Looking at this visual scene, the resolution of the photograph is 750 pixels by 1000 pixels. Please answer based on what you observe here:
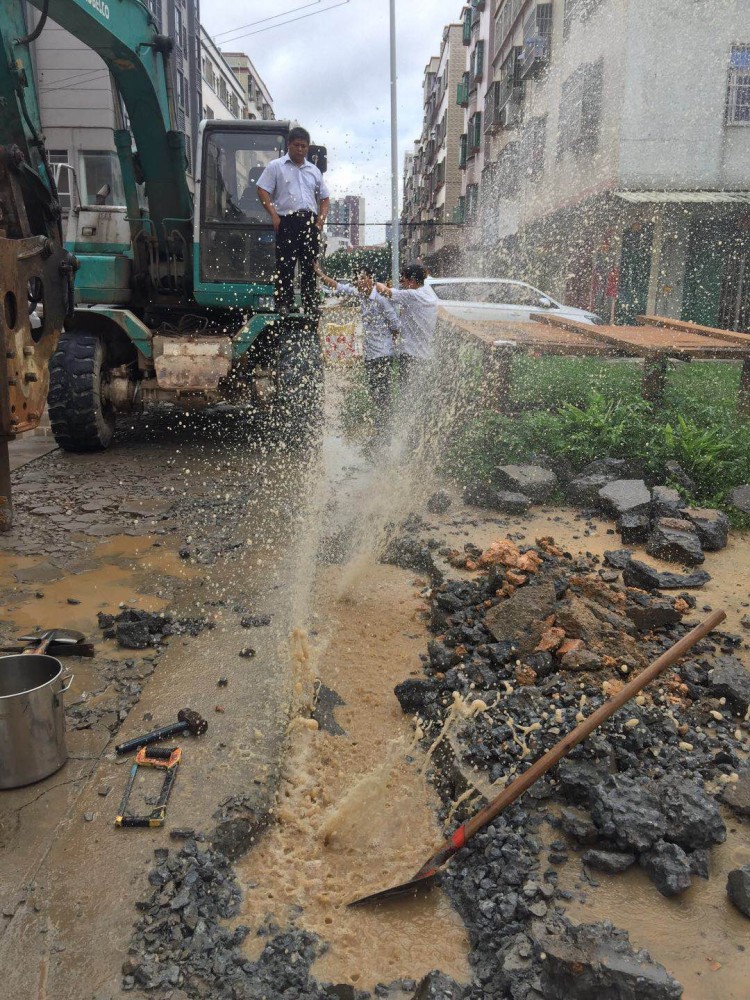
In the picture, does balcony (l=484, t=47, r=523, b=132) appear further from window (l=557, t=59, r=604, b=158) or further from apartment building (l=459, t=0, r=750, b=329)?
window (l=557, t=59, r=604, b=158)

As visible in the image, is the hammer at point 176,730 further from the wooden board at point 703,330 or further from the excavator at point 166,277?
the wooden board at point 703,330

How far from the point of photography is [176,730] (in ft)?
10.5

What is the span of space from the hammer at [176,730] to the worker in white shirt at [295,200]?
5.20 meters

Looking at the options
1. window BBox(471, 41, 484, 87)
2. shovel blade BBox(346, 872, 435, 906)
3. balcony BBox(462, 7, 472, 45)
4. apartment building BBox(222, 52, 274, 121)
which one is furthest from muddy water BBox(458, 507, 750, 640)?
apartment building BBox(222, 52, 274, 121)

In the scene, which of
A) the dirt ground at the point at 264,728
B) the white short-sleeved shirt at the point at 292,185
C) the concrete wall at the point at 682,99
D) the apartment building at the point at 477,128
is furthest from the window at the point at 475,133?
the dirt ground at the point at 264,728

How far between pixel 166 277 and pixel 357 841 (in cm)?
724

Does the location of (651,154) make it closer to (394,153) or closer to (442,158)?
(394,153)

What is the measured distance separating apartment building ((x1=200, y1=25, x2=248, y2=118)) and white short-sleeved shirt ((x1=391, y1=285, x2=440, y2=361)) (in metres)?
28.7

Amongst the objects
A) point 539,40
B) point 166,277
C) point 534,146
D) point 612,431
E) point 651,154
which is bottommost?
point 612,431

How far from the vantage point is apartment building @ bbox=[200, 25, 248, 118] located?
3544cm

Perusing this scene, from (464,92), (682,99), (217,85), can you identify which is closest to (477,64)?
(464,92)

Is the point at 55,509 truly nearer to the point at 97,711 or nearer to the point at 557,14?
the point at 97,711

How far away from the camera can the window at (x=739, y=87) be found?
1675 cm

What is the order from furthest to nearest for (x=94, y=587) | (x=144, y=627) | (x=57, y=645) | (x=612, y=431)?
(x=612, y=431), (x=94, y=587), (x=144, y=627), (x=57, y=645)
